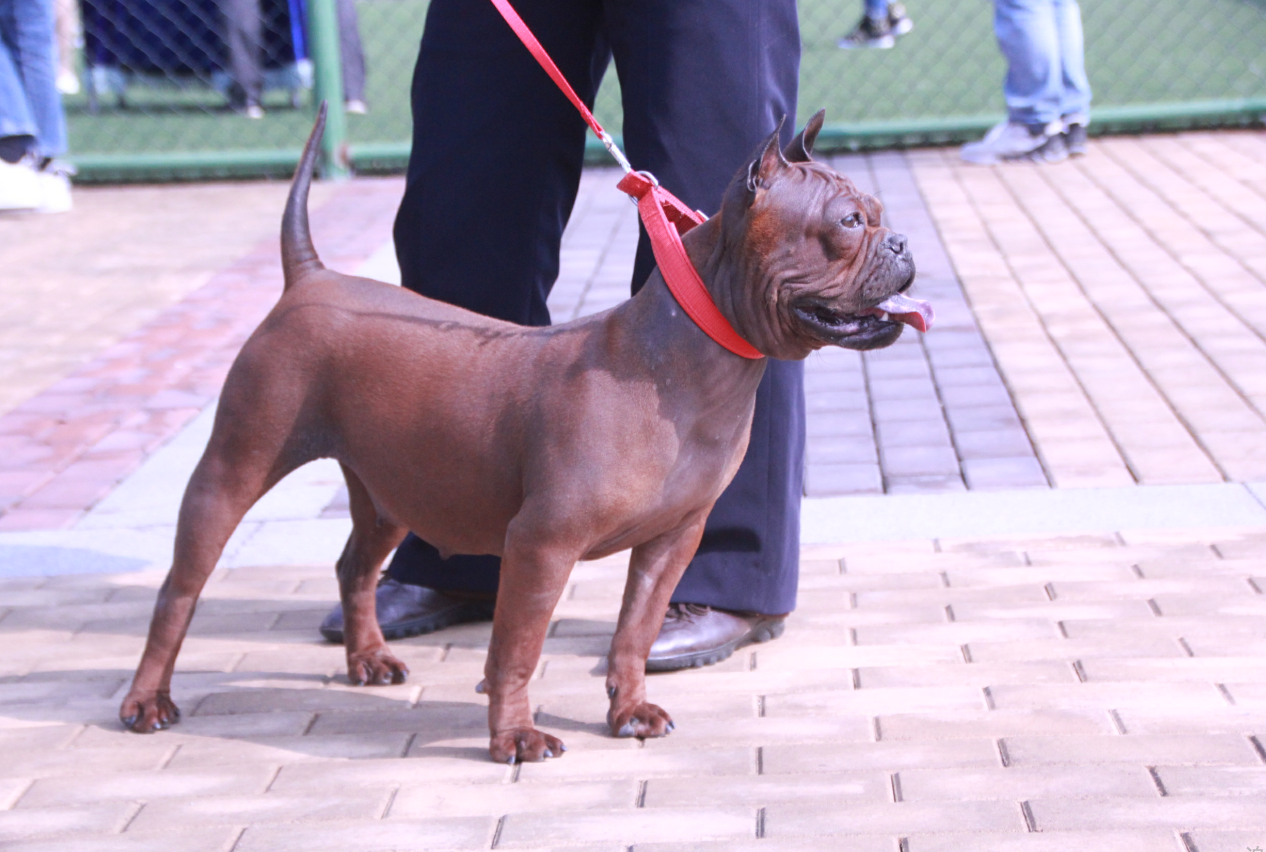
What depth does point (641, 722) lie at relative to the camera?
2.73 metres

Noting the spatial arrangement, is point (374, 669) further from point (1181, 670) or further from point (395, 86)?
point (395, 86)

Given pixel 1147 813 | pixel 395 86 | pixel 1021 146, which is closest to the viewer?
pixel 1147 813

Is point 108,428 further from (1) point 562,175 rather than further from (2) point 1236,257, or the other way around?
(2) point 1236,257

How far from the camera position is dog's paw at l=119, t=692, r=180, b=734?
2.83 meters

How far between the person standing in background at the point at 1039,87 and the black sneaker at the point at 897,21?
17.6 ft

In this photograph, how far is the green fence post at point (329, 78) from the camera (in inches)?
371

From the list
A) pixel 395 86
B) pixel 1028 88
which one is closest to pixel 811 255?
pixel 1028 88

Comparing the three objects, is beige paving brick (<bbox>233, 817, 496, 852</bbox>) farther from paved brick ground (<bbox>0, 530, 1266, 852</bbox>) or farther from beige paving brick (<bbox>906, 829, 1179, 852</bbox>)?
beige paving brick (<bbox>906, 829, 1179, 852</bbox>)

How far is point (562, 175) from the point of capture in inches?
131

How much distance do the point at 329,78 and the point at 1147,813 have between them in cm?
826

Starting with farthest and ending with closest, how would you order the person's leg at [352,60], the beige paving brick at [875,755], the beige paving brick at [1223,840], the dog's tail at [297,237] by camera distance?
the person's leg at [352,60] → the dog's tail at [297,237] → the beige paving brick at [875,755] → the beige paving brick at [1223,840]

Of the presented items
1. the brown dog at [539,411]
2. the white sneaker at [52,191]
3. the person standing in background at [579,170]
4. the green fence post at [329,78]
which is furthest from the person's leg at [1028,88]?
the brown dog at [539,411]

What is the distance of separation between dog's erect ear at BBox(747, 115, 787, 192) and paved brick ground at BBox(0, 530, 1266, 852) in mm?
1028

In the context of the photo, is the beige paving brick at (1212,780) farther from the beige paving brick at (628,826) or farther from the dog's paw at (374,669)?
the dog's paw at (374,669)
